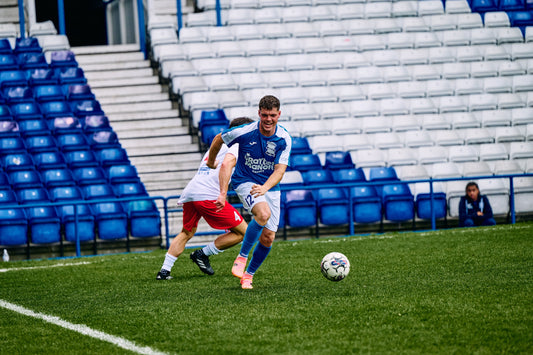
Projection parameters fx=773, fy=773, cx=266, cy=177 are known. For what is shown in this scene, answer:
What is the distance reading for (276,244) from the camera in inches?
469

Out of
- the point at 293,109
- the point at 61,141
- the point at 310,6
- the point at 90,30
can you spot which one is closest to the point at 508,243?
the point at 293,109

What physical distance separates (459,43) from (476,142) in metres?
3.43

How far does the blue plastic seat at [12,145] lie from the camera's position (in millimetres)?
13866

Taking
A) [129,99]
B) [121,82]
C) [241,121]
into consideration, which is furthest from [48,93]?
→ [241,121]

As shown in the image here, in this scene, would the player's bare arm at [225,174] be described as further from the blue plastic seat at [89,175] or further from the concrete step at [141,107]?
the concrete step at [141,107]

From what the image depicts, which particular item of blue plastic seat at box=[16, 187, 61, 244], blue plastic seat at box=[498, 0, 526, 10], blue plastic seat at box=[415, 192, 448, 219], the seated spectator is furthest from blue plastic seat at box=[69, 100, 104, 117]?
blue plastic seat at box=[498, 0, 526, 10]

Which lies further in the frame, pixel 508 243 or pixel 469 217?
pixel 469 217

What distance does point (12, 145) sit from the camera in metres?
14.0

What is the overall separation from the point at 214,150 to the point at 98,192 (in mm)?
6047

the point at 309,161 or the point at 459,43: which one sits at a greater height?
the point at 459,43

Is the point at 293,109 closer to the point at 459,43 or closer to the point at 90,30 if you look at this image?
the point at 459,43

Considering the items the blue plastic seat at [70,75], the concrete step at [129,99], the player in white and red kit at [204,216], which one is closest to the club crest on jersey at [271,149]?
the player in white and red kit at [204,216]

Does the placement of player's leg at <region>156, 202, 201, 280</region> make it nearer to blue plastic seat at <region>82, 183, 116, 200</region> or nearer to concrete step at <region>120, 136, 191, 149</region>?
blue plastic seat at <region>82, 183, 116, 200</region>

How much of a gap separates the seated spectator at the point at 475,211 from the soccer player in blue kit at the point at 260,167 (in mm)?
6556
